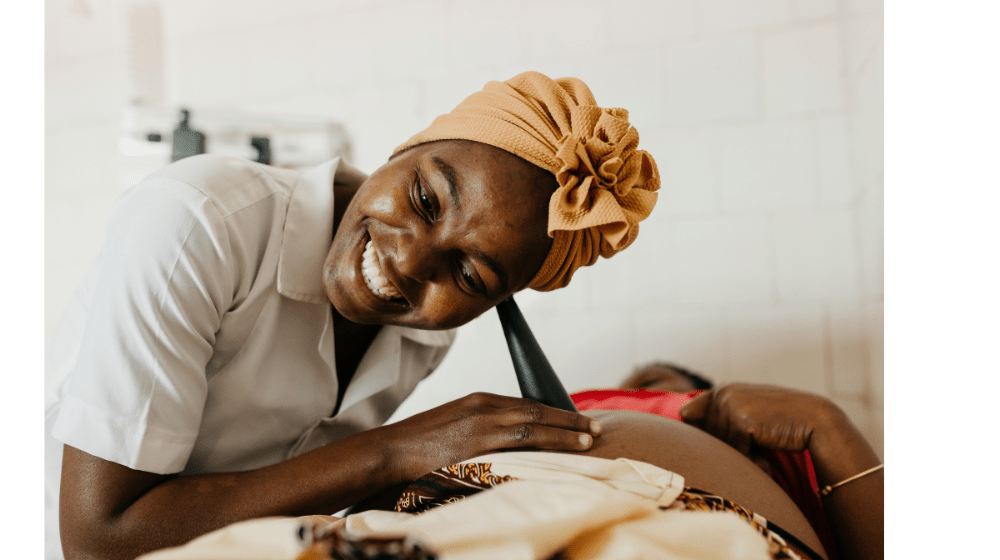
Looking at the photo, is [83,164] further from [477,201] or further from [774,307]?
[774,307]

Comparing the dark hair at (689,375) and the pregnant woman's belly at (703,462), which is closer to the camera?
the pregnant woman's belly at (703,462)

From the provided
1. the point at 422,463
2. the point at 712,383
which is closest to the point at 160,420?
the point at 422,463

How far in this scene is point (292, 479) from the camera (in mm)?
776

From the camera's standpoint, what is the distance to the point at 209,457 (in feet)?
3.00

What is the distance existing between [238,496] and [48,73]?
1.97 m

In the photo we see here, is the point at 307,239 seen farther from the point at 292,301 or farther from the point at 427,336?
the point at 427,336

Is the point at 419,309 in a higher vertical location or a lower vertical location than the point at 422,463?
higher

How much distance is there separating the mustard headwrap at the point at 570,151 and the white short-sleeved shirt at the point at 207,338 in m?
0.28

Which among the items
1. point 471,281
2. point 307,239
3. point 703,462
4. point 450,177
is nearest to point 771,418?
point 703,462

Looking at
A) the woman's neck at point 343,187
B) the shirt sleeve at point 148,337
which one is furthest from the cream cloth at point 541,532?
the woman's neck at point 343,187

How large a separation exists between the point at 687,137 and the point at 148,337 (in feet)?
4.19

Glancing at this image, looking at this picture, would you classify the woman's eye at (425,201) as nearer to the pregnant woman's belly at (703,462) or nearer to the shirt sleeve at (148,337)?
the shirt sleeve at (148,337)

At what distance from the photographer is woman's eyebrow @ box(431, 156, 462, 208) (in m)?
0.80

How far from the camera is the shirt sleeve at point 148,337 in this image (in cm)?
71
